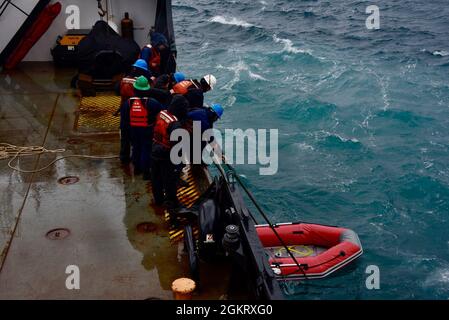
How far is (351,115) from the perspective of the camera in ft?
59.1

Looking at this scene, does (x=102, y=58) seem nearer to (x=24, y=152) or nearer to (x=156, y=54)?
(x=156, y=54)

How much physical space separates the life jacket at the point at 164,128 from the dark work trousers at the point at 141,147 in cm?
77

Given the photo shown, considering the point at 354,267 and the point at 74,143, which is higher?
the point at 74,143

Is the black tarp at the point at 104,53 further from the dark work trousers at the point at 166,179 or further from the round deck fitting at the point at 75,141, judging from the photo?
the dark work trousers at the point at 166,179

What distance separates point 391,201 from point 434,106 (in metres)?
7.15

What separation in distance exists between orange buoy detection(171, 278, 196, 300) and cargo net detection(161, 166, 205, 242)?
4.05 feet

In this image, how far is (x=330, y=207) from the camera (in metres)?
12.5

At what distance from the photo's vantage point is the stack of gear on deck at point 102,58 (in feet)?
35.0

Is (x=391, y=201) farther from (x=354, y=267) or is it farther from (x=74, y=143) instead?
(x=74, y=143)

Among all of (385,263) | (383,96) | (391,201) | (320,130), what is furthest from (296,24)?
(385,263)

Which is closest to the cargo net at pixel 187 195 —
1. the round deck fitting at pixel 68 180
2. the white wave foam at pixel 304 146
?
the round deck fitting at pixel 68 180

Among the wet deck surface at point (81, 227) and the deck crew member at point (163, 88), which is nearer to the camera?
the wet deck surface at point (81, 227)

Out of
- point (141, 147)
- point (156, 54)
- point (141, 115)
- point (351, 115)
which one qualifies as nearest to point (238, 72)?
point (351, 115)
